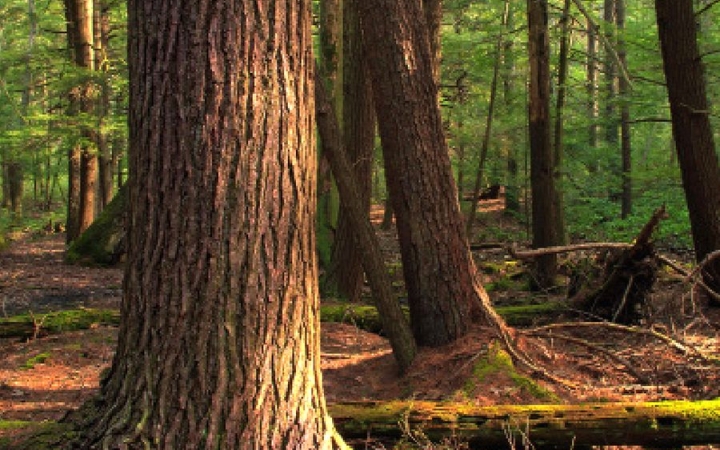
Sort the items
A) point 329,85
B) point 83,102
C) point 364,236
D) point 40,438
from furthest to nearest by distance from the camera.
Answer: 1. point 83,102
2. point 329,85
3. point 364,236
4. point 40,438

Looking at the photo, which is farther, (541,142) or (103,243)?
(103,243)

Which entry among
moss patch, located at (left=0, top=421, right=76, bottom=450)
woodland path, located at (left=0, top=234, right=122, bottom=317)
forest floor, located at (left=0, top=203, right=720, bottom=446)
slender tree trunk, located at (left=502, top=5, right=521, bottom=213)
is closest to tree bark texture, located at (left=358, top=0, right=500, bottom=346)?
forest floor, located at (left=0, top=203, right=720, bottom=446)

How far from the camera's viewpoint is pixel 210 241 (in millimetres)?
2793

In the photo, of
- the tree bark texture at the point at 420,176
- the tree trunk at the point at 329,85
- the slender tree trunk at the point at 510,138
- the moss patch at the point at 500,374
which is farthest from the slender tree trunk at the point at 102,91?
the moss patch at the point at 500,374

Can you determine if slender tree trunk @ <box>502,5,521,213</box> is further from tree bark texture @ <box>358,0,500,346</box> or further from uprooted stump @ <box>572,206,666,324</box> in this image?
tree bark texture @ <box>358,0,500,346</box>

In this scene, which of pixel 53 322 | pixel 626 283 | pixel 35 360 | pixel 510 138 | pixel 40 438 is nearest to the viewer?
pixel 40 438

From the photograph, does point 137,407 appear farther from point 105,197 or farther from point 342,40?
point 105,197

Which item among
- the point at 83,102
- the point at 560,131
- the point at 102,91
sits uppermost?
the point at 102,91

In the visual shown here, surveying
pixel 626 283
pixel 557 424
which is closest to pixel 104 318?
pixel 557 424

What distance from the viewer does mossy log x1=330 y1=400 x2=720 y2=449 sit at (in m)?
3.61

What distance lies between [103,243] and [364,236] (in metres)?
9.75

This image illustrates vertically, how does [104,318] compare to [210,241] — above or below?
below

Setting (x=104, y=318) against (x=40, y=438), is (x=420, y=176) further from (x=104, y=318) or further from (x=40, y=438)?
(x=104, y=318)

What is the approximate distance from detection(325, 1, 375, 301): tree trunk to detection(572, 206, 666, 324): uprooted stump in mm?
3337
